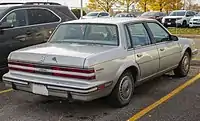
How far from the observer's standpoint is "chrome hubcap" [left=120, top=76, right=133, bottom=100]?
5.50 m

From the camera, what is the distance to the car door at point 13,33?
7.54m

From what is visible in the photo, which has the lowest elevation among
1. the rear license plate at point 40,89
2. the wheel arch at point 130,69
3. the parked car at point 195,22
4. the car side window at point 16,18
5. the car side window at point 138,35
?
the parked car at point 195,22

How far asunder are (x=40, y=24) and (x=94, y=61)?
409 centimetres

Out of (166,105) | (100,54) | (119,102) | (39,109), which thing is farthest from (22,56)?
(166,105)

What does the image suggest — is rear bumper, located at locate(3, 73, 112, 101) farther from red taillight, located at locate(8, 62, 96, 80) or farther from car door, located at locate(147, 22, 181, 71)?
car door, located at locate(147, 22, 181, 71)

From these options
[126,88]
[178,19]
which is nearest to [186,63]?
[126,88]

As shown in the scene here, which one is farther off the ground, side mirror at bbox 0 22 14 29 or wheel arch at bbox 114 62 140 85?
side mirror at bbox 0 22 14 29

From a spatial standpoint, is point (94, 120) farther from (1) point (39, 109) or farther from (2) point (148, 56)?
(2) point (148, 56)

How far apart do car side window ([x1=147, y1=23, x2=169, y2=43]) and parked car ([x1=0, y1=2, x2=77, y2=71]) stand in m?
3.03

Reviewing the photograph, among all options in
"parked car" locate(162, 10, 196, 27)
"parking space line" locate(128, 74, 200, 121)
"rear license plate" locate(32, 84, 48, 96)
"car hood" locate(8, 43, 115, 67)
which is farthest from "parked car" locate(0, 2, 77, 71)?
"parked car" locate(162, 10, 196, 27)

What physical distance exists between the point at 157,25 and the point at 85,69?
9.08ft

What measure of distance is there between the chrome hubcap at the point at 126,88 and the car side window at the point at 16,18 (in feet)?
11.6

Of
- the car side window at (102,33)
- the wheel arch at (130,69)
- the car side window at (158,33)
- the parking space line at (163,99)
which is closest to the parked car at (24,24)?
the car side window at (102,33)

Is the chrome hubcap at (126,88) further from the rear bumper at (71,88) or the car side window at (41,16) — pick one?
the car side window at (41,16)
